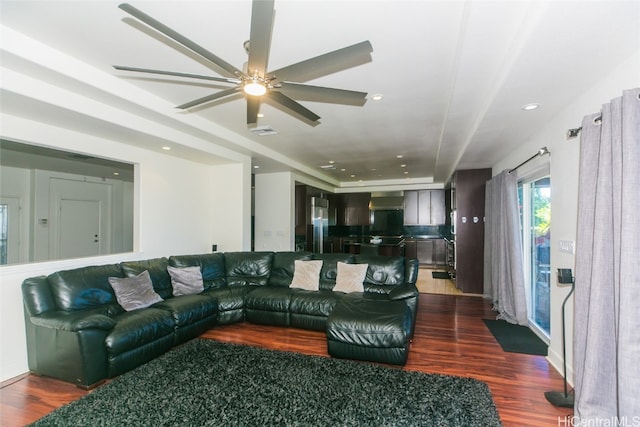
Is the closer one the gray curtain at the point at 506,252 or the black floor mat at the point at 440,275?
the gray curtain at the point at 506,252

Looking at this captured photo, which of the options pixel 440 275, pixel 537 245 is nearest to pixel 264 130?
pixel 537 245

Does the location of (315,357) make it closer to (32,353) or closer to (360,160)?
(32,353)

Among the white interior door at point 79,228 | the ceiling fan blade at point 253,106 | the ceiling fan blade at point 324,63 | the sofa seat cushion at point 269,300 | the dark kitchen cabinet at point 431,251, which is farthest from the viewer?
the dark kitchen cabinet at point 431,251

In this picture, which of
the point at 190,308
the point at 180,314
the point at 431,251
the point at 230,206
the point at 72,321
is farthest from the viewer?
the point at 431,251

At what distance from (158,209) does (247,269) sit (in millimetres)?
1641

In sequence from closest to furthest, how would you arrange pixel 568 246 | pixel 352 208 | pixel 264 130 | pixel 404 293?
pixel 568 246 → pixel 404 293 → pixel 264 130 → pixel 352 208

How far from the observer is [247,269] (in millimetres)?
4699

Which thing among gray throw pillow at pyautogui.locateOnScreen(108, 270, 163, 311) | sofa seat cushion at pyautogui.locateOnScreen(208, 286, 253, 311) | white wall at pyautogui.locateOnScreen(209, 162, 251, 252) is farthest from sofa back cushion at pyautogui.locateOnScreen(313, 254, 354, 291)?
gray throw pillow at pyautogui.locateOnScreen(108, 270, 163, 311)

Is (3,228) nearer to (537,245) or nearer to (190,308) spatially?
(190,308)

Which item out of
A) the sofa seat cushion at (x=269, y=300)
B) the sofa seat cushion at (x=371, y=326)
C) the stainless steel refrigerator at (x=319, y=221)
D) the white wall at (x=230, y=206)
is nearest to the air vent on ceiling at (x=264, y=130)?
the white wall at (x=230, y=206)

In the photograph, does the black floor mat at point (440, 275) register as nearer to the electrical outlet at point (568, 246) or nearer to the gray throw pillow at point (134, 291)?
the electrical outlet at point (568, 246)

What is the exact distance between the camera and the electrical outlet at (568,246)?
8.48 ft

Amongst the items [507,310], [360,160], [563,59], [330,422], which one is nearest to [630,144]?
[563,59]

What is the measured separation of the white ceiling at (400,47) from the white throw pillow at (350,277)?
6.88 ft
